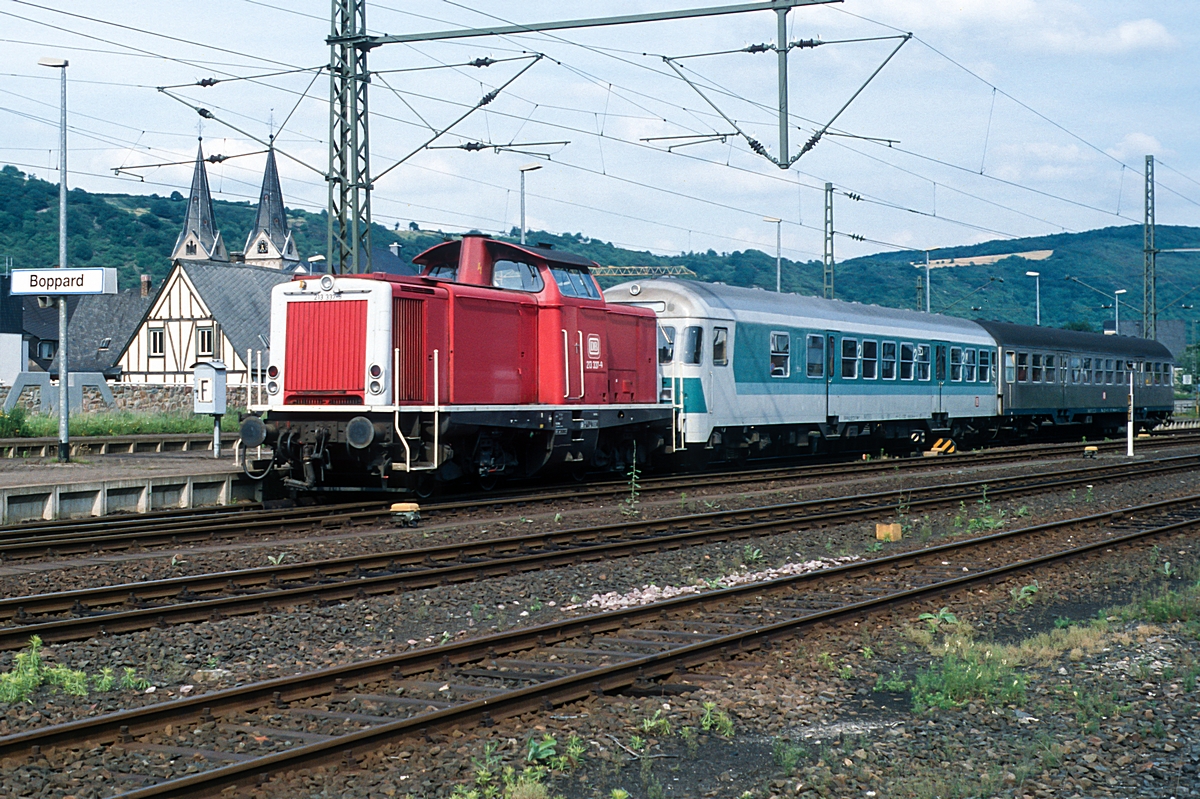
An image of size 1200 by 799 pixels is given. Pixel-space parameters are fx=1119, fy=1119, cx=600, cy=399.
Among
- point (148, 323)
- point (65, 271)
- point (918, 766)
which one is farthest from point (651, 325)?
point (148, 323)

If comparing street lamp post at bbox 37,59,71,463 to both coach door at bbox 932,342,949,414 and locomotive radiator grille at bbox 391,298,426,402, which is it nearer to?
locomotive radiator grille at bbox 391,298,426,402

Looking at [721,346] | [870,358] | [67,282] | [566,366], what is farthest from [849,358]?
[67,282]

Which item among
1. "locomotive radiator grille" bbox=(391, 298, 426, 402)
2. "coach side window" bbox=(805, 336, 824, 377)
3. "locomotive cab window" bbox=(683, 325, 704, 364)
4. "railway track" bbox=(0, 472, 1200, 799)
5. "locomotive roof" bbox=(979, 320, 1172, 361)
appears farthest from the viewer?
"locomotive roof" bbox=(979, 320, 1172, 361)

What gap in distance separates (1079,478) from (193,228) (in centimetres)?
11293

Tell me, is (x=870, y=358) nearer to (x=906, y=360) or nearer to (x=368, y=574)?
(x=906, y=360)

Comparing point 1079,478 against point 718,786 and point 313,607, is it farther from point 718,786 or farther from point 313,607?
point 718,786

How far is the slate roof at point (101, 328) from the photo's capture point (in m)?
72.5

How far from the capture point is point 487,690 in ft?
22.7

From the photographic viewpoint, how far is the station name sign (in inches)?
875

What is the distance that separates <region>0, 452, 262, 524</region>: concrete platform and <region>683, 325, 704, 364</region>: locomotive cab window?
26.8 ft

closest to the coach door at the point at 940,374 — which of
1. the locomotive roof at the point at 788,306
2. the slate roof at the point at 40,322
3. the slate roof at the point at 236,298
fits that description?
the locomotive roof at the point at 788,306

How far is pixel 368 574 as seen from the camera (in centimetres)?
1090

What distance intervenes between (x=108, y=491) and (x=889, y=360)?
716 inches

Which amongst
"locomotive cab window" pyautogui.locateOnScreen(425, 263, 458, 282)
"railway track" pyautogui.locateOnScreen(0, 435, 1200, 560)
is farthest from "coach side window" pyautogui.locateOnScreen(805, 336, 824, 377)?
"locomotive cab window" pyautogui.locateOnScreen(425, 263, 458, 282)
